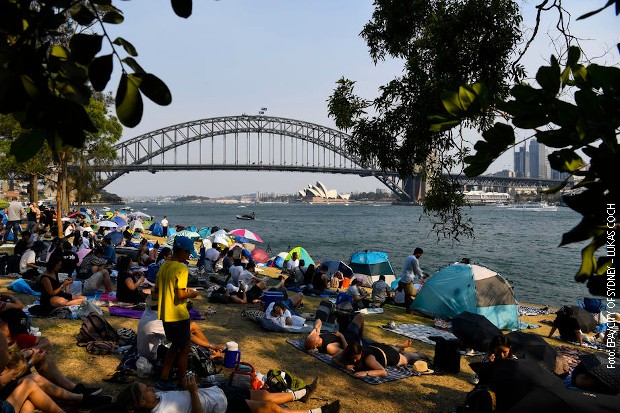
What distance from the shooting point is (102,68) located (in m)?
1.16

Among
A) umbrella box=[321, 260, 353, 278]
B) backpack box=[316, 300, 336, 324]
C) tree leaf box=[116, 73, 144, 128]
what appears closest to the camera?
tree leaf box=[116, 73, 144, 128]

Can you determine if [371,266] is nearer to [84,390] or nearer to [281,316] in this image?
[281,316]

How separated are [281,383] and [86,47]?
3989mm

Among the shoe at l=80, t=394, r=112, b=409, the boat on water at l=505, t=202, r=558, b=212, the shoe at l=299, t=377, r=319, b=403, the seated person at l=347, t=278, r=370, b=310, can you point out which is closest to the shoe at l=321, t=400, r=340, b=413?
the shoe at l=299, t=377, r=319, b=403

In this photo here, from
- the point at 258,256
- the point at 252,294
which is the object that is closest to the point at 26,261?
the point at 252,294

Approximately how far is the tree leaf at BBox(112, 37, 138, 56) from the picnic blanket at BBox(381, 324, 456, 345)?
6896 mm

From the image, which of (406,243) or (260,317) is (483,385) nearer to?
(260,317)

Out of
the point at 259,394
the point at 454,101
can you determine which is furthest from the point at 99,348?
the point at 454,101

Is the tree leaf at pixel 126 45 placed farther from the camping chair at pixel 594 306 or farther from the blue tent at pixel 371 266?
the blue tent at pixel 371 266

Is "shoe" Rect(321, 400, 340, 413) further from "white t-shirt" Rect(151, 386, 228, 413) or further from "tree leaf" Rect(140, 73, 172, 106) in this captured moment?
"tree leaf" Rect(140, 73, 172, 106)

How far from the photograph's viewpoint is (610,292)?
112 centimetres

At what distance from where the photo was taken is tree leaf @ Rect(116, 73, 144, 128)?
44.8 inches

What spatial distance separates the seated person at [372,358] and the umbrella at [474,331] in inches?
47.4

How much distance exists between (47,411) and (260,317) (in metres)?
3.93
